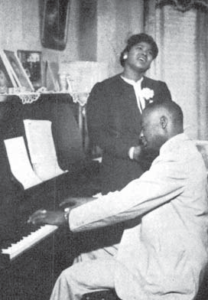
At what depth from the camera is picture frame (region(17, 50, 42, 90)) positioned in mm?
3379

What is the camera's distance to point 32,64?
343 cm

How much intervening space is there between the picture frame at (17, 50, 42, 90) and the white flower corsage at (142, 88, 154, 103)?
0.76 meters

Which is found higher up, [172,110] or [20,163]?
[172,110]

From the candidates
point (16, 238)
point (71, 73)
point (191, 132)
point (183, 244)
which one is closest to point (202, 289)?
point (183, 244)

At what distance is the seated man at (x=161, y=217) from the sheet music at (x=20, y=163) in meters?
0.67

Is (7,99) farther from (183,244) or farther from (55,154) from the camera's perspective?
(183,244)

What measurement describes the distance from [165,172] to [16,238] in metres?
0.86

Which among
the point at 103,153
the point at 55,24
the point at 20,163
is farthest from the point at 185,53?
the point at 20,163

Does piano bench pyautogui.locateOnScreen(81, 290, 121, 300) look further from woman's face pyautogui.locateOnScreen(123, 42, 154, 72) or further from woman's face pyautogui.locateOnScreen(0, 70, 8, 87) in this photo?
woman's face pyautogui.locateOnScreen(123, 42, 154, 72)

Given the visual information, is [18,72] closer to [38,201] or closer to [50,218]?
[38,201]

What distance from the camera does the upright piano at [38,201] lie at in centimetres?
225

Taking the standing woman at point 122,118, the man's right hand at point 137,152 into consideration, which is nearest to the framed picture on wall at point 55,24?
the standing woman at point 122,118

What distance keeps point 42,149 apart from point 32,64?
31.3 inches

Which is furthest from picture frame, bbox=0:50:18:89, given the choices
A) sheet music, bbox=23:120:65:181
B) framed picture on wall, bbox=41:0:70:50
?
framed picture on wall, bbox=41:0:70:50
